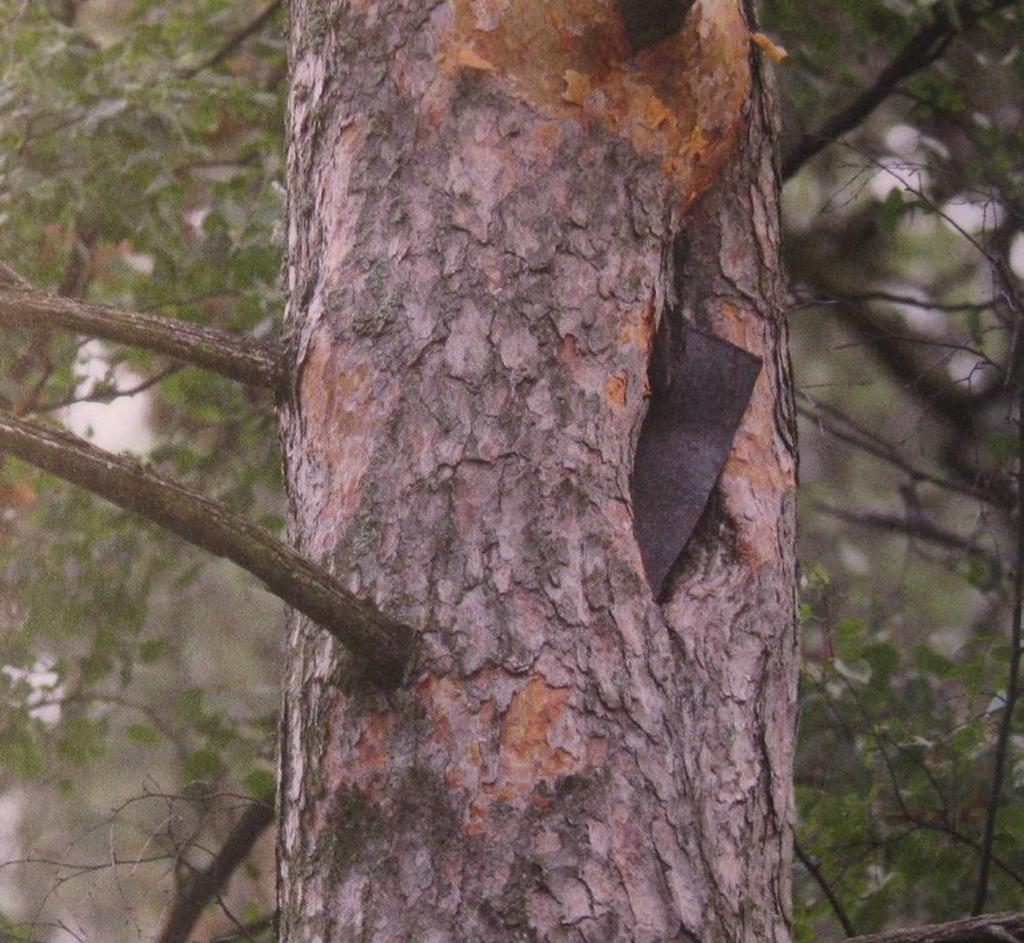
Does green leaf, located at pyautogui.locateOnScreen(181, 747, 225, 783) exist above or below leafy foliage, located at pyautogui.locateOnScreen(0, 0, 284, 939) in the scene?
below

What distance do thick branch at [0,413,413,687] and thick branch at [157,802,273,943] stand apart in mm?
1007

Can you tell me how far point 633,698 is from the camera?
1662 millimetres

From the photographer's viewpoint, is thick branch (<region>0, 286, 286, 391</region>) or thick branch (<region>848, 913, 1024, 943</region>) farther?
thick branch (<region>0, 286, 286, 391</region>)

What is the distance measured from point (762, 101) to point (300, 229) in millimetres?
728

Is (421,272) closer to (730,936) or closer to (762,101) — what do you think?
(762,101)

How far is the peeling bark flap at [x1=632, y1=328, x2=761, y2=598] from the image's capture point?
1.89m

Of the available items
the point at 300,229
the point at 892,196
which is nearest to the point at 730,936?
the point at 300,229

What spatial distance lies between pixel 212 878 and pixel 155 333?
1.32 metres

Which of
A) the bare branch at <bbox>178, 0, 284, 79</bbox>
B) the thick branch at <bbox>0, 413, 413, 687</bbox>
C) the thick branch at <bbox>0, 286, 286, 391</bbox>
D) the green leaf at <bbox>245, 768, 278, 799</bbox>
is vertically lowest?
the thick branch at <bbox>0, 413, 413, 687</bbox>

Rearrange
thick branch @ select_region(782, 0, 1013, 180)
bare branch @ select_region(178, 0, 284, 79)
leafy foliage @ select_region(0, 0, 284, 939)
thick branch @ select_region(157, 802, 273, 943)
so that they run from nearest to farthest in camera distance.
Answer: thick branch @ select_region(157, 802, 273, 943) < leafy foliage @ select_region(0, 0, 284, 939) < thick branch @ select_region(782, 0, 1013, 180) < bare branch @ select_region(178, 0, 284, 79)

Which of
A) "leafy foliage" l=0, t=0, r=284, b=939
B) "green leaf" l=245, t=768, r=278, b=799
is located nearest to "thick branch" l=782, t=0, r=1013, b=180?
"leafy foliage" l=0, t=0, r=284, b=939

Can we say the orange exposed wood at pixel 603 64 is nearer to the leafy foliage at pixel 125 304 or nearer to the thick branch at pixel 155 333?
the thick branch at pixel 155 333

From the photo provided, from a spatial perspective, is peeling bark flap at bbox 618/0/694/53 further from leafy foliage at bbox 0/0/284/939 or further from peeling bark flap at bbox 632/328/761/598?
leafy foliage at bbox 0/0/284/939

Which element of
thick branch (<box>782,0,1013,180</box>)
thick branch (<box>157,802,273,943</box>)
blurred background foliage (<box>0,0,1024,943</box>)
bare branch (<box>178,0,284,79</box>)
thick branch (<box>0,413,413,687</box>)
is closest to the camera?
thick branch (<box>0,413,413,687</box>)
